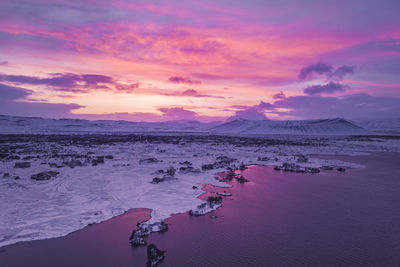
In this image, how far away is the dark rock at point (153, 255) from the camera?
641 cm

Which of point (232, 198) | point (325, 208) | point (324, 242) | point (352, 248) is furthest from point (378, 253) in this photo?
point (232, 198)

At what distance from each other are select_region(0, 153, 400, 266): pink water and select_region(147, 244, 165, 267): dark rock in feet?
0.54

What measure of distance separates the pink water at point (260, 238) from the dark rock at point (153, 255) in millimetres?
165

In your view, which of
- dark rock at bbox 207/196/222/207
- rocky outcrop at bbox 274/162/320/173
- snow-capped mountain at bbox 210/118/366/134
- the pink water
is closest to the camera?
the pink water

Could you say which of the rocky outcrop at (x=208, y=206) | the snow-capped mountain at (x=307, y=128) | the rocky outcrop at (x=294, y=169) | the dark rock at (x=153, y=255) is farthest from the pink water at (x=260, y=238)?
the snow-capped mountain at (x=307, y=128)

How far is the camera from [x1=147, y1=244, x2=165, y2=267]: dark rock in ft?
21.0

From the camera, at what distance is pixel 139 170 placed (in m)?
18.2

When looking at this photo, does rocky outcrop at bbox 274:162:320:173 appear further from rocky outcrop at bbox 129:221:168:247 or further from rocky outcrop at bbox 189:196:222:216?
rocky outcrop at bbox 129:221:168:247

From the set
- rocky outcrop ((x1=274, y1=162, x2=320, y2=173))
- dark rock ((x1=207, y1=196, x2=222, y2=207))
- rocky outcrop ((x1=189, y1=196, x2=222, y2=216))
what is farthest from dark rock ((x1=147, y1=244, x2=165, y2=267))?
rocky outcrop ((x1=274, y1=162, x2=320, y2=173))

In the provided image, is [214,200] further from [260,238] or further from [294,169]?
[294,169]

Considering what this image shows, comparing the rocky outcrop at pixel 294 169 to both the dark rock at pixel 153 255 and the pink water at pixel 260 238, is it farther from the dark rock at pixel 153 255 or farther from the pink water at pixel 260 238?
the dark rock at pixel 153 255

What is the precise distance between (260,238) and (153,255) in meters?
3.35

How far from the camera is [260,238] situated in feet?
25.9

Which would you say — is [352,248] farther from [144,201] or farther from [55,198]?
[55,198]
